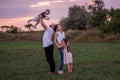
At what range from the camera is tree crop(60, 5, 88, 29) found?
76.8 m

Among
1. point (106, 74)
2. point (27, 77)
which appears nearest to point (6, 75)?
point (27, 77)

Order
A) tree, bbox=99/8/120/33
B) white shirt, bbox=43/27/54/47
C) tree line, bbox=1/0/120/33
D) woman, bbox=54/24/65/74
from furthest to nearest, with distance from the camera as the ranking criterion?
tree line, bbox=1/0/120/33 → tree, bbox=99/8/120/33 → woman, bbox=54/24/65/74 → white shirt, bbox=43/27/54/47

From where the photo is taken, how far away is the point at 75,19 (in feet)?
252

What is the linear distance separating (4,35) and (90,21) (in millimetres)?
17773

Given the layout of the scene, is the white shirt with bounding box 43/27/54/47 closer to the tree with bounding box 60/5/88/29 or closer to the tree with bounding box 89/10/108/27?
the tree with bounding box 89/10/108/27

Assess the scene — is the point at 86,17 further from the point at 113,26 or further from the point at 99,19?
the point at 113,26

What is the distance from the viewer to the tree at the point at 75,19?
76750mm

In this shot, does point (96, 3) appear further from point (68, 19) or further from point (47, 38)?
point (47, 38)

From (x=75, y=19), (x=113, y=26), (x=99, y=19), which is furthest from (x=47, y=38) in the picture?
(x=75, y=19)

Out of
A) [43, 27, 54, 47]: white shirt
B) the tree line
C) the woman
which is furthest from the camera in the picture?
the tree line

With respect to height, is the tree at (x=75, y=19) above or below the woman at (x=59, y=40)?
Answer: below

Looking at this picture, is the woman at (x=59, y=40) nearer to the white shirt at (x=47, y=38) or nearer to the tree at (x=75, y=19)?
the white shirt at (x=47, y=38)

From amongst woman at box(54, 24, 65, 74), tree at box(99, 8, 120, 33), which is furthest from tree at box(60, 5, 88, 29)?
woman at box(54, 24, 65, 74)

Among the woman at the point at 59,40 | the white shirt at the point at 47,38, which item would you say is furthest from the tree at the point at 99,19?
the white shirt at the point at 47,38
